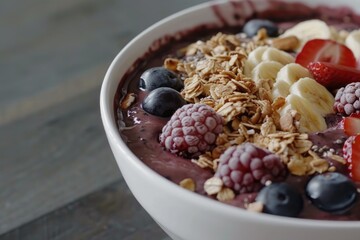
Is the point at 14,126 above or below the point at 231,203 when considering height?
below

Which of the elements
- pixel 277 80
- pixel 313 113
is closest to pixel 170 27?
pixel 277 80

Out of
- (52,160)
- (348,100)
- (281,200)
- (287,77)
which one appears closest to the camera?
(281,200)

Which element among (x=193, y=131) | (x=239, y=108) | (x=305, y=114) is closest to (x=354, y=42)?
(x=305, y=114)

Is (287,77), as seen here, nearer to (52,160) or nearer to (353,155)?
(353,155)

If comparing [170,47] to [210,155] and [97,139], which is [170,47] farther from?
[210,155]

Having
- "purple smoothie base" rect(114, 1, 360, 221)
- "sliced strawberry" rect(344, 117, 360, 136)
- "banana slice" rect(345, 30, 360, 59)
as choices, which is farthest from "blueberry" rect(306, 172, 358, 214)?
"banana slice" rect(345, 30, 360, 59)

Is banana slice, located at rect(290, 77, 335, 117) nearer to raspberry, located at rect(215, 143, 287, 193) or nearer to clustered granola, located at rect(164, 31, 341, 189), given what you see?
clustered granola, located at rect(164, 31, 341, 189)

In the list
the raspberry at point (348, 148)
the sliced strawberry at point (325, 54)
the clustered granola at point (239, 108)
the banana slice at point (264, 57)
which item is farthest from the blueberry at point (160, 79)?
the raspberry at point (348, 148)
